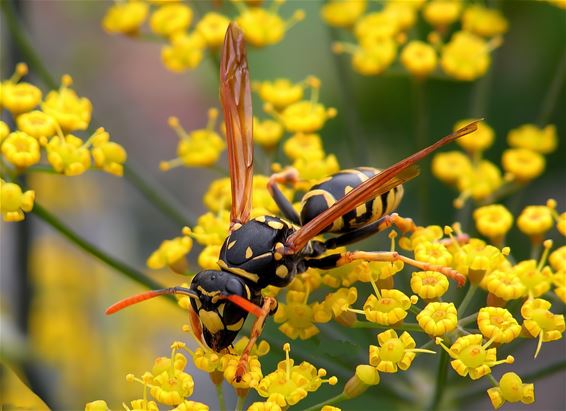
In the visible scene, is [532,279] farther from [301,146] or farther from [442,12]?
[442,12]

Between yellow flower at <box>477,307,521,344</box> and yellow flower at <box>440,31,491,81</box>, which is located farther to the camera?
yellow flower at <box>440,31,491,81</box>

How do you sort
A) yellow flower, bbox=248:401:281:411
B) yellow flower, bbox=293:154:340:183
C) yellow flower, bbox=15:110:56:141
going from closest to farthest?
yellow flower, bbox=248:401:281:411 → yellow flower, bbox=15:110:56:141 → yellow flower, bbox=293:154:340:183

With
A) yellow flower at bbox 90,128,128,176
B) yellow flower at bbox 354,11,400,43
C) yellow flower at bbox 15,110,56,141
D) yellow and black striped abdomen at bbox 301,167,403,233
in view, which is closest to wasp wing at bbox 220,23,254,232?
yellow and black striped abdomen at bbox 301,167,403,233

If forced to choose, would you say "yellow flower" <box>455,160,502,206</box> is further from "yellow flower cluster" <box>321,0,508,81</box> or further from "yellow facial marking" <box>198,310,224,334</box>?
"yellow facial marking" <box>198,310,224,334</box>

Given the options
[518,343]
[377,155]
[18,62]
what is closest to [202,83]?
[377,155]

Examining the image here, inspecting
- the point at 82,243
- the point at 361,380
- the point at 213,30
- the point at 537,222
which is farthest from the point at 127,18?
the point at 361,380

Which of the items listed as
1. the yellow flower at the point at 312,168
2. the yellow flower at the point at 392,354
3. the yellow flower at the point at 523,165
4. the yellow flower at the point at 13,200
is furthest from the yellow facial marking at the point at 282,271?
the yellow flower at the point at 523,165

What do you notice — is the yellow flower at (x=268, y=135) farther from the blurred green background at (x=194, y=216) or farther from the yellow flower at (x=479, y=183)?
the yellow flower at (x=479, y=183)
